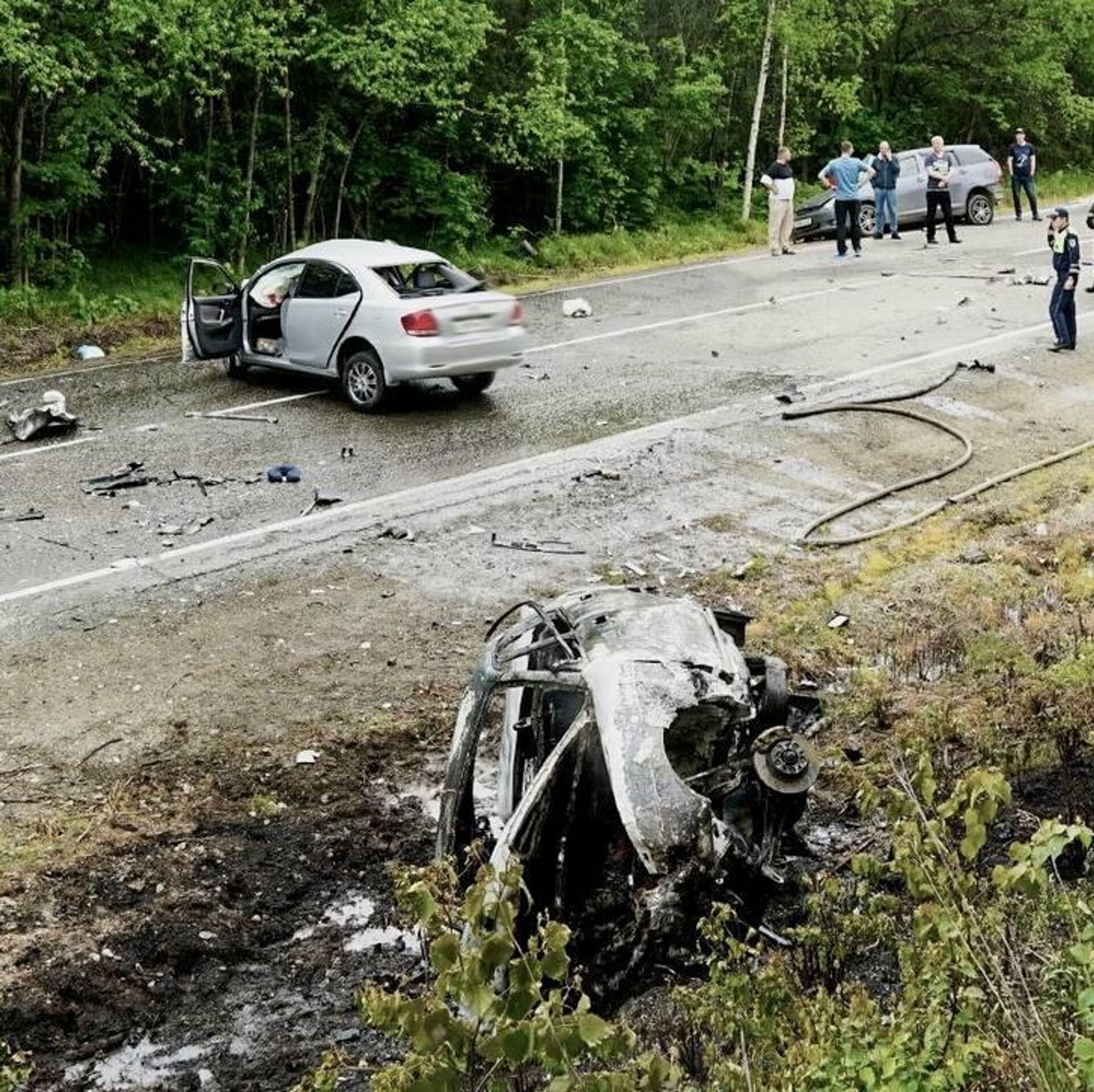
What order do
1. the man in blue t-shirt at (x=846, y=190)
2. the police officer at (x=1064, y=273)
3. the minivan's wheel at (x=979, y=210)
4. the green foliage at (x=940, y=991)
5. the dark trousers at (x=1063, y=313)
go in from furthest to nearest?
the minivan's wheel at (x=979, y=210), the man in blue t-shirt at (x=846, y=190), the dark trousers at (x=1063, y=313), the police officer at (x=1064, y=273), the green foliage at (x=940, y=991)

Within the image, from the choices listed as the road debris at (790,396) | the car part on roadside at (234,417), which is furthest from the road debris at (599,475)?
the car part on roadside at (234,417)

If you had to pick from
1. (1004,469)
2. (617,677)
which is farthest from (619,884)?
(1004,469)

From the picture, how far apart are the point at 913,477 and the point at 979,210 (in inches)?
704

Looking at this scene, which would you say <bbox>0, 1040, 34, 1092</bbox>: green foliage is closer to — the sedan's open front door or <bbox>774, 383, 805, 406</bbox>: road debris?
the sedan's open front door

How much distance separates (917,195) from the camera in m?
28.5

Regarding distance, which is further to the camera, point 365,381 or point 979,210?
point 979,210

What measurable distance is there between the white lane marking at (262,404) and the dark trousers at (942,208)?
14.6m

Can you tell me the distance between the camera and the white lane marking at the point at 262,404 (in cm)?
1542

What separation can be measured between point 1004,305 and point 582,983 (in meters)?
17.2

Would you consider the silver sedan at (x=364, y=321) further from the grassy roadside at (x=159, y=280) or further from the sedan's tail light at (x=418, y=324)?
the grassy roadside at (x=159, y=280)

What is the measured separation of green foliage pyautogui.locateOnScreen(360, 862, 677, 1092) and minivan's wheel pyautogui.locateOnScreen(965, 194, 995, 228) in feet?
93.6

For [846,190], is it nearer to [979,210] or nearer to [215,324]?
[979,210]

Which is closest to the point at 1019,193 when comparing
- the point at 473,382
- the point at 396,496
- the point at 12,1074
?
Result: the point at 473,382

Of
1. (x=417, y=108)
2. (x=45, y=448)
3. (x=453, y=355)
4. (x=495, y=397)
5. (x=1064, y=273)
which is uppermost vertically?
(x=417, y=108)
